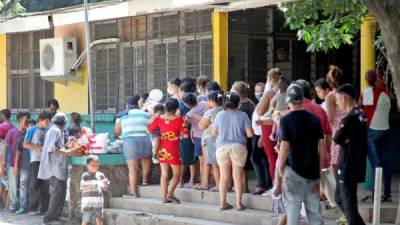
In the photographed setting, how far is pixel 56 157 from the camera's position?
12844mm

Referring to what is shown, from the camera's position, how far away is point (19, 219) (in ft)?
44.7

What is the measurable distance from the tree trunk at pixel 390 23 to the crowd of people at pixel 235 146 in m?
2.07

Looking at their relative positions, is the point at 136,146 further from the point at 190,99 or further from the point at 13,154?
the point at 13,154

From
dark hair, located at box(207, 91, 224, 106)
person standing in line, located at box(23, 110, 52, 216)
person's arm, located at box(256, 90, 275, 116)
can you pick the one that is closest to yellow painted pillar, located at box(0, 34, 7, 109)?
person standing in line, located at box(23, 110, 52, 216)

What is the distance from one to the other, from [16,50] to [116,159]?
23.1 ft

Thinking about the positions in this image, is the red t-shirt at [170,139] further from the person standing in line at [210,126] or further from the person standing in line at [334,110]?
the person standing in line at [334,110]

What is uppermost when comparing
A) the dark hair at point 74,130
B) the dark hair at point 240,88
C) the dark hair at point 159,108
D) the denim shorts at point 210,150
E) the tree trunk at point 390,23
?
the tree trunk at point 390,23

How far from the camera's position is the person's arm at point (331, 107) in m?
9.80

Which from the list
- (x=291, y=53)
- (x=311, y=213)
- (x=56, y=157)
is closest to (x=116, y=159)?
(x=56, y=157)

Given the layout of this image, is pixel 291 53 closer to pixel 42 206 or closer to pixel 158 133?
pixel 158 133

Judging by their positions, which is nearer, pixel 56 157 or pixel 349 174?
pixel 349 174

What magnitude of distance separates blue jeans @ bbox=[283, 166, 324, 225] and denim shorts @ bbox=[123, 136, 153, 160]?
4.48 m

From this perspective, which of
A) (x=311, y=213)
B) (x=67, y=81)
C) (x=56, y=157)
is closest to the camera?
(x=311, y=213)

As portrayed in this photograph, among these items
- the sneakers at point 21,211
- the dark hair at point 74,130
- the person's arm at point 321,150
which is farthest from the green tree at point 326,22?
the sneakers at point 21,211
